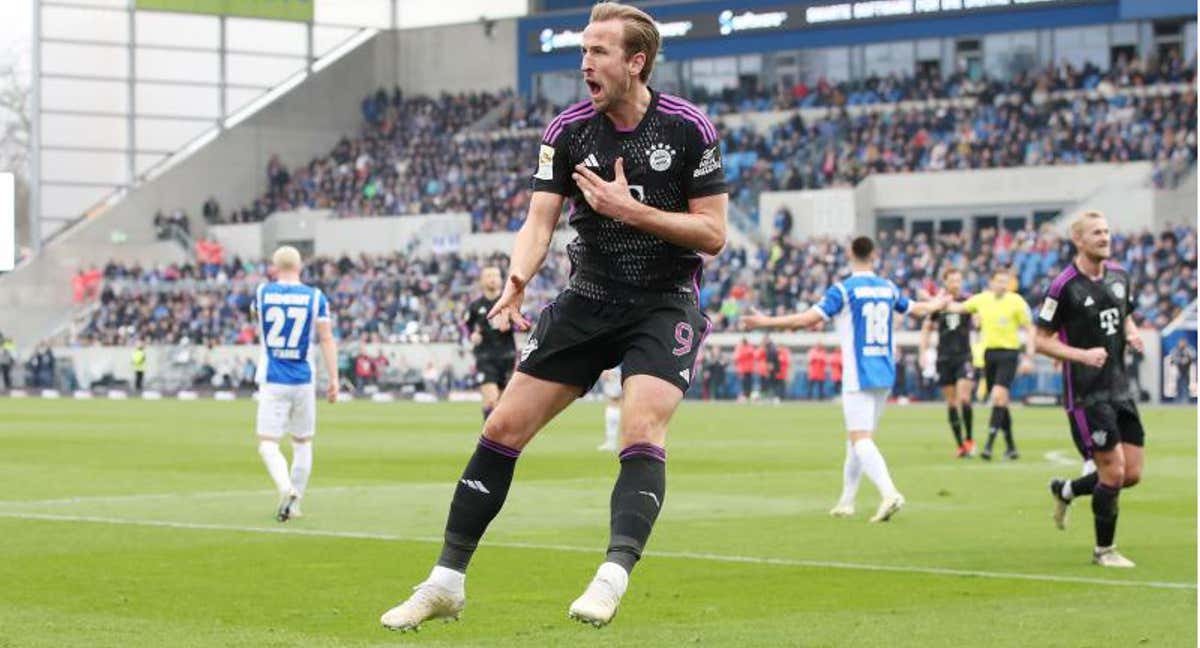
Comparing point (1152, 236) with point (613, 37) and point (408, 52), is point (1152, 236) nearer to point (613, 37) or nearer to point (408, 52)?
point (408, 52)

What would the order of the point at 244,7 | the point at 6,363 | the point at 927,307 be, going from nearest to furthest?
1. the point at 927,307
2. the point at 6,363
3. the point at 244,7

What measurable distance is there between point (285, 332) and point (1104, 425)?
6.94m

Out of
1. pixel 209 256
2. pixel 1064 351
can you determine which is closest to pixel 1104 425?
pixel 1064 351

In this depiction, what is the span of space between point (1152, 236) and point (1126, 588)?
135ft

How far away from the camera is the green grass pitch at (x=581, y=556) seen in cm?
1012

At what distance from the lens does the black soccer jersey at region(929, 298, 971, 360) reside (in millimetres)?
27272

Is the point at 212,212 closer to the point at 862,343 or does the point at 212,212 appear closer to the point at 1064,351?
the point at 862,343

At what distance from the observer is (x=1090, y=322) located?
13.3 meters

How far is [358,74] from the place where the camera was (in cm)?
8138

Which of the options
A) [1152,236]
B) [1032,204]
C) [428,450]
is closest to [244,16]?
[1032,204]

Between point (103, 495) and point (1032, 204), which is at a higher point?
point (1032, 204)

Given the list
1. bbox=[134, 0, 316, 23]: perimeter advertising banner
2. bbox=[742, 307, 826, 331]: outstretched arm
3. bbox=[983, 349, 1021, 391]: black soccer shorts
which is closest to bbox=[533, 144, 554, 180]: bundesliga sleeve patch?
bbox=[742, 307, 826, 331]: outstretched arm

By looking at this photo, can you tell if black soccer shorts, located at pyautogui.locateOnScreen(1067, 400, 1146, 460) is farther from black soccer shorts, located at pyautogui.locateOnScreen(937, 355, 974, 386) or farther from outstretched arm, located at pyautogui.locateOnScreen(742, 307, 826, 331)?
black soccer shorts, located at pyautogui.locateOnScreen(937, 355, 974, 386)

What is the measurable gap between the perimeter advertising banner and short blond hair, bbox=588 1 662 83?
66.5 metres
